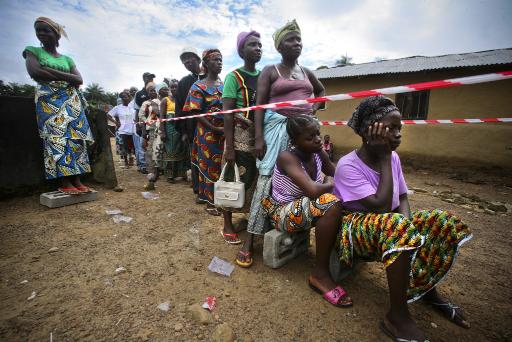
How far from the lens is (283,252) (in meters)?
2.33

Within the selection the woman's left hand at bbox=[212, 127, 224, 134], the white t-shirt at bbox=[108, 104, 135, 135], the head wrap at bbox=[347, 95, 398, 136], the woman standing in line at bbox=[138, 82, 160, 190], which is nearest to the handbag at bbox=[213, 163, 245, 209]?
the woman's left hand at bbox=[212, 127, 224, 134]

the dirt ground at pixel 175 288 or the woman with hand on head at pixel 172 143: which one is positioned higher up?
the woman with hand on head at pixel 172 143

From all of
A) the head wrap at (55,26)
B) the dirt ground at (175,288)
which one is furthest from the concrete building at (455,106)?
the head wrap at (55,26)

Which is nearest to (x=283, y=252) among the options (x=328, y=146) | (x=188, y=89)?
(x=188, y=89)

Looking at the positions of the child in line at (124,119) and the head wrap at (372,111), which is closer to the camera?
the head wrap at (372,111)

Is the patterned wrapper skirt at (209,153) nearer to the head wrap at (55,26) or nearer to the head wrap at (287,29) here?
the head wrap at (287,29)

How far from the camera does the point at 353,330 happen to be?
1646 mm

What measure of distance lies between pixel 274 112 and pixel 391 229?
4.63 feet

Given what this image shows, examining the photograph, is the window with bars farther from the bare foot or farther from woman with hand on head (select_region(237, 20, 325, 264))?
the bare foot

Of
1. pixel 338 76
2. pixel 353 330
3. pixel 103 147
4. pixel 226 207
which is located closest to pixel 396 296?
pixel 353 330

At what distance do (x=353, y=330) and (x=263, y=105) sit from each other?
189 centimetres

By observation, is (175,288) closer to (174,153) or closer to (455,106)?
(174,153)

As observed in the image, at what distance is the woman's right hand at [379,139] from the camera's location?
175 cm

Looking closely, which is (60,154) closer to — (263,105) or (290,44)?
(263,105)
